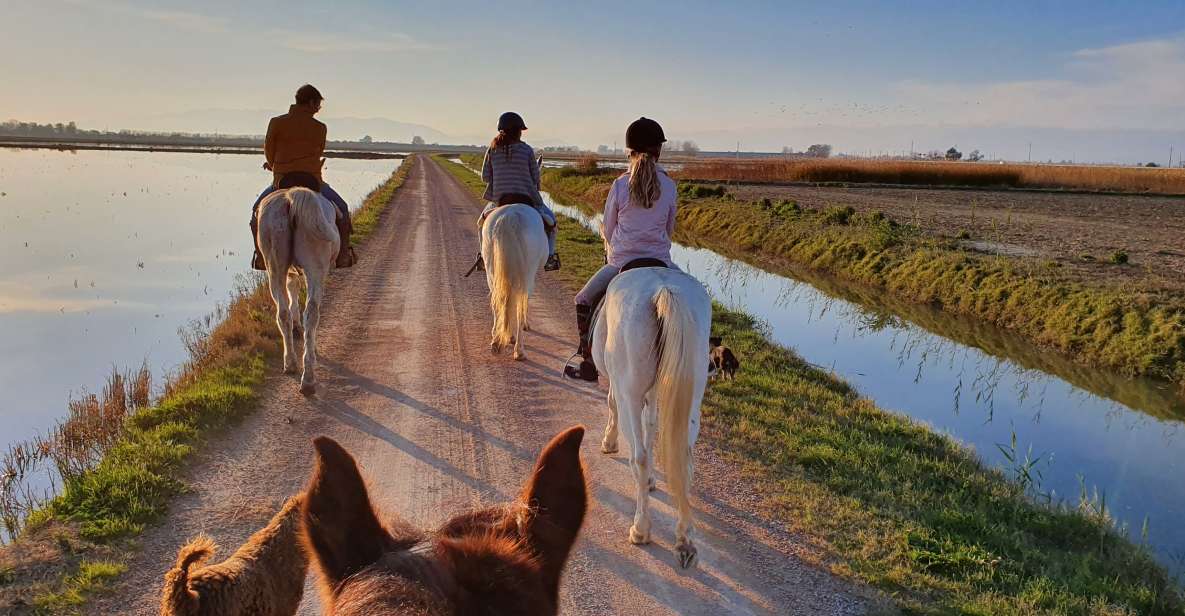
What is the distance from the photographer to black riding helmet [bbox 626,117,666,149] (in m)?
5.11

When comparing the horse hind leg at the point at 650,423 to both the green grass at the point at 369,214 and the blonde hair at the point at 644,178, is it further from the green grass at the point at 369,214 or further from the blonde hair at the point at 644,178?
the green grass at the point at 369,214

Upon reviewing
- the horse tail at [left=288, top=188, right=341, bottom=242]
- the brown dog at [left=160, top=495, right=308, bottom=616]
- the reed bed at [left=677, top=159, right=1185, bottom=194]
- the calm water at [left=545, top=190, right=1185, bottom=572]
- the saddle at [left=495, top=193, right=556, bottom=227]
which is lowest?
the calm water at [left=545, top=190, right=1185, bottom=572]

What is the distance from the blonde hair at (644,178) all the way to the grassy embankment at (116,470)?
→ 158 inches

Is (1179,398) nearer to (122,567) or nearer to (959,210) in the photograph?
(122,567)

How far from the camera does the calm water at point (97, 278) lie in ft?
29.7

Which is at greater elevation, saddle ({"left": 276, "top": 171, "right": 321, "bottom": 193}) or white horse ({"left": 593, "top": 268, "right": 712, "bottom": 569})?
saddle ({"left": 276, "top": 171, "right": 321, "bottom": 193})

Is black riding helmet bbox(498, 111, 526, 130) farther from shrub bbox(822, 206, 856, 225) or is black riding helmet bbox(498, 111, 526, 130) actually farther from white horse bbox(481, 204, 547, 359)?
shrub bbox(822, 206, 856, 225)

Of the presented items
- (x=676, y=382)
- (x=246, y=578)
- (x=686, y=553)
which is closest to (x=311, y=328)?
(x=676, y=382)

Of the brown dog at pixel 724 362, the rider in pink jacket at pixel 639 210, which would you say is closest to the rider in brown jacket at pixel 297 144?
the rider in pink jacket at pixel 639 210

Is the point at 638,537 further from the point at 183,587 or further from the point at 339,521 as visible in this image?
the point at 339,521

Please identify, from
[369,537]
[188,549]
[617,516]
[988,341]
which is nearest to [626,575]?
[617,516]

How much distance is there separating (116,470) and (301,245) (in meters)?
3.09

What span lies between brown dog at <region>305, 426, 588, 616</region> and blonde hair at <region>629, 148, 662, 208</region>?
13.2ft

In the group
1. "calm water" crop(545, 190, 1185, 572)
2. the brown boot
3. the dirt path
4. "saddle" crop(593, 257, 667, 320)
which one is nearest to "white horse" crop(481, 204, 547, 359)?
the dirt path
